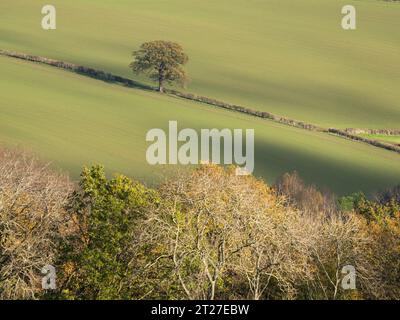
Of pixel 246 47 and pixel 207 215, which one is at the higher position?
pixel 246 47

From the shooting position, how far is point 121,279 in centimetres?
3731

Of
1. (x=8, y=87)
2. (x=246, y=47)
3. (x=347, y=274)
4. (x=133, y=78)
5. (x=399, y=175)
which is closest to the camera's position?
(x=347, y=274)

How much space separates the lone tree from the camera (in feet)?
360

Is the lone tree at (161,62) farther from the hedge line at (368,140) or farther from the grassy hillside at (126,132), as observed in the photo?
the hedge line at (368,140)

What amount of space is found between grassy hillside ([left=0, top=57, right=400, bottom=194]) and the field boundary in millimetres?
2200

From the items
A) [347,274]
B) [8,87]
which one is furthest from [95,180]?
[8,87]

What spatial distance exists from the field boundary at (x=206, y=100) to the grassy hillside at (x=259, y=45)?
251 cm

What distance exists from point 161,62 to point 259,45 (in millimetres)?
24946

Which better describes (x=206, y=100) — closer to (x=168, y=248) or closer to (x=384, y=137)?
(x=384, y=137)

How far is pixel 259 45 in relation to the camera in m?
134

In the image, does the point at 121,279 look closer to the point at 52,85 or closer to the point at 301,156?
the point at 301,156

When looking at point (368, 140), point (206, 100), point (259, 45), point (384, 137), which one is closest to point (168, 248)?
point (368, 140)

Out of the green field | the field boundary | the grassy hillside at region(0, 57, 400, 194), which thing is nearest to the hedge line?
the field boundary

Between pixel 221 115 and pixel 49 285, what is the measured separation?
197 ft
